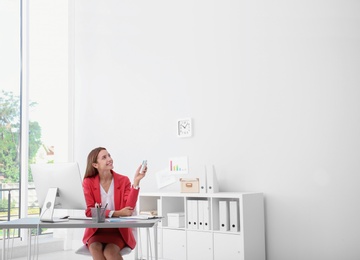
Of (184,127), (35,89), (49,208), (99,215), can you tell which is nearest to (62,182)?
(49,208)

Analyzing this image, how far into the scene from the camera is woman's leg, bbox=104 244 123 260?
2.95 metres

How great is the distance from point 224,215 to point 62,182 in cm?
156

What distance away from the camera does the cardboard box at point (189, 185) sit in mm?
4125

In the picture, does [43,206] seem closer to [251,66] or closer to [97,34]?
[251,66]

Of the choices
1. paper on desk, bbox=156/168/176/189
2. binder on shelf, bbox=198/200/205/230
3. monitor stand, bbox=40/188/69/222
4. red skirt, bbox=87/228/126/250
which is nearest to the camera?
monitor stand, bbox=40/188/69/222

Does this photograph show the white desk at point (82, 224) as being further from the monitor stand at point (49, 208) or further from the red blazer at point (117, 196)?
the red blazer at point (117, 196)

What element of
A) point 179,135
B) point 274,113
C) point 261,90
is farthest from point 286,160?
point 179,135

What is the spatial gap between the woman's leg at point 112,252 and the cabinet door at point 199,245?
1.12 m

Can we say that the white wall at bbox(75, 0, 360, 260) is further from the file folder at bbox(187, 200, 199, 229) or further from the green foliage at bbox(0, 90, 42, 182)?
the green foliage at bbox(0, 90, 42, 182)

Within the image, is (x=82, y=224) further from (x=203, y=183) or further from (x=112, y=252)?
(x=203, y=183)

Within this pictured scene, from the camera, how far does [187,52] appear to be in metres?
4.67

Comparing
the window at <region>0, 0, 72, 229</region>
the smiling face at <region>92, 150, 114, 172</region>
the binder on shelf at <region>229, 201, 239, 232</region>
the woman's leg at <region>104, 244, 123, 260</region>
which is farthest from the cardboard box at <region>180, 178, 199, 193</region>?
the window at <region>0, 0, 72, 229</region>

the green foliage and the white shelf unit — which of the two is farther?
the green foliage

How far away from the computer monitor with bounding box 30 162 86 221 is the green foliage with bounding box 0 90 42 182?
98.8 inches
